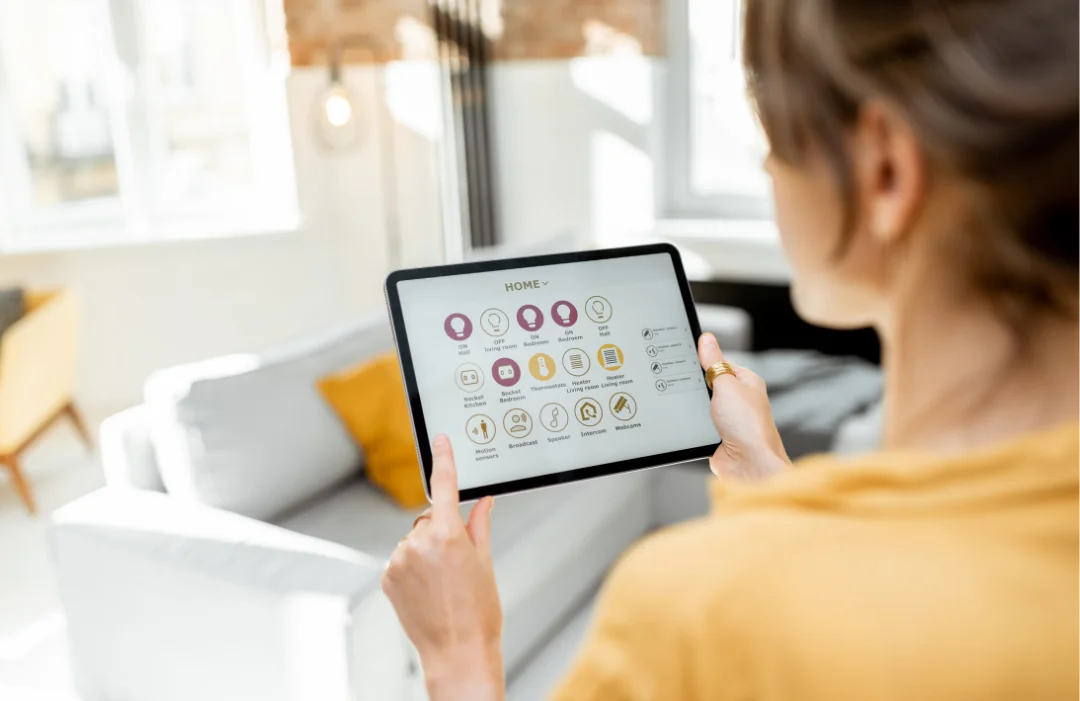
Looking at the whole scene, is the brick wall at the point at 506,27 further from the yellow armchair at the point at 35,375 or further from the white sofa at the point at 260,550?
the white sofa at the point at 260,550

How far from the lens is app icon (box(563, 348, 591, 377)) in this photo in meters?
0.95

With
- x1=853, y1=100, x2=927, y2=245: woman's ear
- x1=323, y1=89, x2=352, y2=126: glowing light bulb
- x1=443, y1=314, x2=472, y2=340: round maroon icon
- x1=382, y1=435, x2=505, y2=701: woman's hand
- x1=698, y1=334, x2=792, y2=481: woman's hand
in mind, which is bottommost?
x1=382, y1=435, x2=505, y2=701: woman's hand

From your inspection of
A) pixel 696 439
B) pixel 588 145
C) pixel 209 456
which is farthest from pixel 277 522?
pixel 588 145

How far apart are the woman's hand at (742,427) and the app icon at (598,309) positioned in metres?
0.10

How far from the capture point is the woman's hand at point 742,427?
90 cm

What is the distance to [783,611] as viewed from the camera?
0.38m

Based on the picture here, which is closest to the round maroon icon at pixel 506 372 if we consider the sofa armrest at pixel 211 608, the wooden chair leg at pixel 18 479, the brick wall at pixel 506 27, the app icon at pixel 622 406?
the app icon at pixel 622 406

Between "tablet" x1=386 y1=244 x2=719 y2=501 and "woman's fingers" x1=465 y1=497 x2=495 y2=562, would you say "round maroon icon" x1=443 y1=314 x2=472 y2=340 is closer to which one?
"tablet" x1=386 y1=244 x2=719 y2=501

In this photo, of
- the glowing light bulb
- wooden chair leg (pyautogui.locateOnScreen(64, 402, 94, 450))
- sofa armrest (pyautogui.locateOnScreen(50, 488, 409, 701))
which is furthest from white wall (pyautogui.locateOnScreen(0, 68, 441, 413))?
sofa armrest (pyautogui.locateOnScreen(50, 488, 409, 701))

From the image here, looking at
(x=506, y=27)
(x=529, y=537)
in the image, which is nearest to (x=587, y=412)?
(x=529, y=537)

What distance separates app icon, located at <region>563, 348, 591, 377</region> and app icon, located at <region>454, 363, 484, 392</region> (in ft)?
0.29

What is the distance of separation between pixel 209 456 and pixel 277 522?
0.27m

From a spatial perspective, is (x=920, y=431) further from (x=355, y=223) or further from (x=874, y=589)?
(x=355, y=223)

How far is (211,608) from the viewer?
1.66 m
